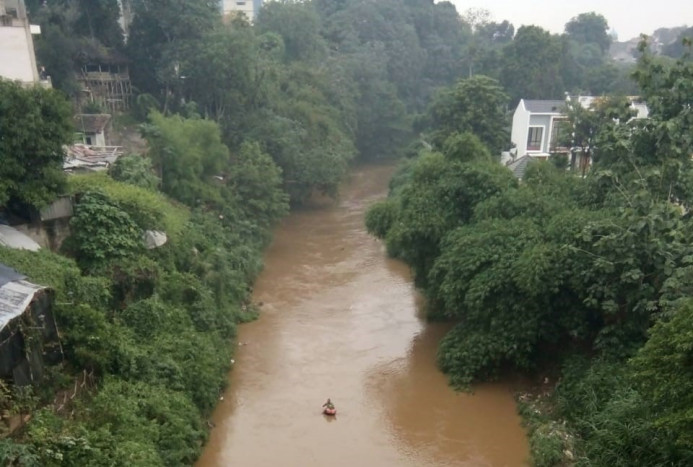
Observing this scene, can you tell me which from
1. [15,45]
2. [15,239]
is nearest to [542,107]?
[15,45]

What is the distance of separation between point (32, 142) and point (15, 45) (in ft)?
18.0

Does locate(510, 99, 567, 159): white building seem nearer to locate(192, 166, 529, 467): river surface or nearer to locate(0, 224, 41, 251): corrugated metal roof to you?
locate(192, 166, 529, 467): river surface

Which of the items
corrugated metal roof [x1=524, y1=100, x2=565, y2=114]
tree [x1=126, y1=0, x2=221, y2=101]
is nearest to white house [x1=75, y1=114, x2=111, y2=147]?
tree [x1=126, y1=0, x2=221, y2=101]

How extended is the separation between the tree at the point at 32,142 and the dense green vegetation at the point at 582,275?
28.1 ft

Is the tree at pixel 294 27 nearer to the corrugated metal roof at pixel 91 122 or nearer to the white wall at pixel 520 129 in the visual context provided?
the white wall at pixel 520 129

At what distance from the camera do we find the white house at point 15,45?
16.2 m

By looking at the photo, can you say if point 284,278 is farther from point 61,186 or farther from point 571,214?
point 571,214

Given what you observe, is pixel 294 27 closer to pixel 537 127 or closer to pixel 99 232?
pixel 537 127

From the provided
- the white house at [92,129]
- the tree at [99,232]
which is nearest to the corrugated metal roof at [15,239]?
the tree at [99,232]

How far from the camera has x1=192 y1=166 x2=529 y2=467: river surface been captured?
39.8 feet

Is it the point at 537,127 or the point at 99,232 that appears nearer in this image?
the point at 99,232

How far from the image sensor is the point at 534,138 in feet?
94.8

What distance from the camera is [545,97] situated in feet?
123

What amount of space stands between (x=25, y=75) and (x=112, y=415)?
11.0 m
